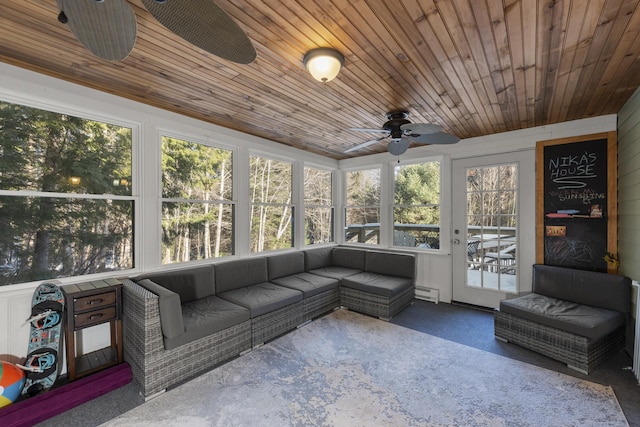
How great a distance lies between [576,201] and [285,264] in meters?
3.66

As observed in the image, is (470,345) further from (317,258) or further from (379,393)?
(317,258)

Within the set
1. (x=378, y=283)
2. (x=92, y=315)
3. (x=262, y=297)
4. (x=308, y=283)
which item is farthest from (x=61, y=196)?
(x=378, y=283)

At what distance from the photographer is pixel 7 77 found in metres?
2.08

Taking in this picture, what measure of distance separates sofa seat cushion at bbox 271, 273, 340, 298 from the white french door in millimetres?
1927

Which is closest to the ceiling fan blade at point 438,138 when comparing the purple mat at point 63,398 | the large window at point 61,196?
the large window at point 61,196

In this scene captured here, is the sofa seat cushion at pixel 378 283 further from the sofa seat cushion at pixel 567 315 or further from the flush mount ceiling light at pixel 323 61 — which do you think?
the flush mount ceiling light at pixel 323 61

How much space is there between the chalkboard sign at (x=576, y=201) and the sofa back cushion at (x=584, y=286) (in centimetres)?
34

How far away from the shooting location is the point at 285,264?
401 cm

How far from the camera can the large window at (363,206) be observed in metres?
5.07

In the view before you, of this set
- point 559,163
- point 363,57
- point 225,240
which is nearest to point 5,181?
point 225,240

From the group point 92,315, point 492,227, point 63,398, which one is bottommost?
point 63,398

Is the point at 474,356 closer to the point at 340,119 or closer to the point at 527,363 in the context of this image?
the point at 527,363

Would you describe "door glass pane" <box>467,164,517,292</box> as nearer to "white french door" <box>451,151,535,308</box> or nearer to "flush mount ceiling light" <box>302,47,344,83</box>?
"white french door" <box>451,151,535,308</box>

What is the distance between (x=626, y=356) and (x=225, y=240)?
14.2 ft
